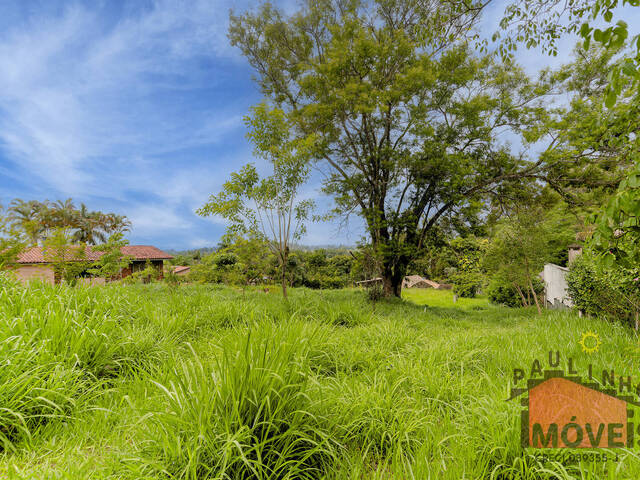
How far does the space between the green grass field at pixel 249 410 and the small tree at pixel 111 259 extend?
6.34m

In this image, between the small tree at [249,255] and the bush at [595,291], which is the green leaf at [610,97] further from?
the small tree at [249,255]

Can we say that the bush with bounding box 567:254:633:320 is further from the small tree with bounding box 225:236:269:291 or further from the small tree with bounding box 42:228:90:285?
the small tree with bounding box 42:228:90:285

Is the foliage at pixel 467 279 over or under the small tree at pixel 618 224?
under

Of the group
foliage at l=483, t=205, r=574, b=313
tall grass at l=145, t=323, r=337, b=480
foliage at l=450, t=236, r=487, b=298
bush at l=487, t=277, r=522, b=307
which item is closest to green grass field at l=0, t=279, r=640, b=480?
tall grass at l=145, t=323, r=337, b=480

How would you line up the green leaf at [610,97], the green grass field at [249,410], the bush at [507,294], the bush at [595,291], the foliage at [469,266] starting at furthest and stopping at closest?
1. the bush at [507,294]
2. the foliage at [469,266]
3. the bush at [595,291]
4. the green grass field at [249,410]
5. the green leaf at [610,97]

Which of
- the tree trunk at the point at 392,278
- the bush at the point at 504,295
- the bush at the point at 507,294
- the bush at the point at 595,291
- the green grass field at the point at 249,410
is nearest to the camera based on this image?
the green grass field at the point at 249,410

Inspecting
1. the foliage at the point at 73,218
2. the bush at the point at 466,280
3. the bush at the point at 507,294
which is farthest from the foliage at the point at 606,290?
the foliage at the point at 73,218

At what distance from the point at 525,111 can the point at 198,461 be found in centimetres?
1182

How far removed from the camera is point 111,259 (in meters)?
8.61

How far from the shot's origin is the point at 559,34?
343cm

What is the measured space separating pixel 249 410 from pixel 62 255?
9.69 m

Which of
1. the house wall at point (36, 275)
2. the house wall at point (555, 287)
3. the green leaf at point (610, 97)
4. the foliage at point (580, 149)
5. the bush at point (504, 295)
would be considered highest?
the foliage at point (580, 149)

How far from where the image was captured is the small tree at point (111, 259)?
843cm

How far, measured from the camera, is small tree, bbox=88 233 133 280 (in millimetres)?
8430
